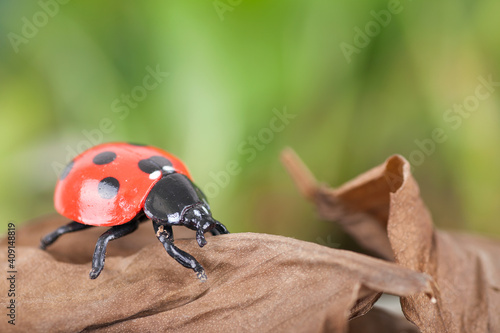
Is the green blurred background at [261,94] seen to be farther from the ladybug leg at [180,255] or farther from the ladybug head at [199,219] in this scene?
the ladybug leg at [180,255]

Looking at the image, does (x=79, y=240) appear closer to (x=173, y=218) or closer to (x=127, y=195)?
(x=127, y=195)

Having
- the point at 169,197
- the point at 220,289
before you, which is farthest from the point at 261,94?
the point at 220,289

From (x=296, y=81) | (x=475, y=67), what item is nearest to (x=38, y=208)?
(x=296, y=81)

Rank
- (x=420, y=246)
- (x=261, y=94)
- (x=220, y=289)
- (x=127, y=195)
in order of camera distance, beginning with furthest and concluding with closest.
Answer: (x=261, y=94) < (x=127, y=195) < (x=420, y=246) < (x=220, y=289)

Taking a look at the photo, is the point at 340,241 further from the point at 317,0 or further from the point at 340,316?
the point at 340,316

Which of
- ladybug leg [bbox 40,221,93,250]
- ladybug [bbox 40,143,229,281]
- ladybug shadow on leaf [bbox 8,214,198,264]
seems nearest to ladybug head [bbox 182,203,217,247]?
ladybug [bbox 40,143,229,281]

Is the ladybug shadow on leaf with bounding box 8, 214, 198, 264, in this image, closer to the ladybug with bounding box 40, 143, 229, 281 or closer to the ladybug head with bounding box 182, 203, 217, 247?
the ladybug with bounding box 40, 143, 229, 281

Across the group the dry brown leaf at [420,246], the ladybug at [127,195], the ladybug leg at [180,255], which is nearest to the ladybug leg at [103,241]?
the ladybug at [127,195]
